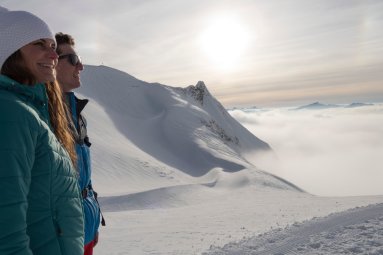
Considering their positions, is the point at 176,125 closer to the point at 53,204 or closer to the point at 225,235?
the point at 225,235

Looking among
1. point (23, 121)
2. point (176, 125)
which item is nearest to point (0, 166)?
point (23, 121)

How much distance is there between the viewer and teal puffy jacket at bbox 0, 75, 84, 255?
1.69m

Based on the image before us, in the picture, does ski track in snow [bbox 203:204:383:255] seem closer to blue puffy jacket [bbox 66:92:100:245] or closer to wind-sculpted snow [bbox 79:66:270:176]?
blue puffy jacket [bbox 66:92:100:245]

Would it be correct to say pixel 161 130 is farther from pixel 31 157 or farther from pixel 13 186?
pixel 13 186

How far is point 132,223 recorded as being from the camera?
1462cm

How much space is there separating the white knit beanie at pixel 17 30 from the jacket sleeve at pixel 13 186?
505 mm

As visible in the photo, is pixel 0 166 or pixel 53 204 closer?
pixel 0 166

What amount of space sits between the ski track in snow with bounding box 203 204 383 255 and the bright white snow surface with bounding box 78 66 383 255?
0.25 metres

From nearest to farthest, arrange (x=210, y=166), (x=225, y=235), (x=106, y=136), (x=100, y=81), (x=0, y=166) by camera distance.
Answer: (x=0, y=166)
(x=225, y=235)
(x=106, y=136)
(x=210, y=166)
(x=100, y=81)

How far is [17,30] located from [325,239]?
7728mm

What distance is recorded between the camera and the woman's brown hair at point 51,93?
2078 mm

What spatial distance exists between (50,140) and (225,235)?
1031 centimetres

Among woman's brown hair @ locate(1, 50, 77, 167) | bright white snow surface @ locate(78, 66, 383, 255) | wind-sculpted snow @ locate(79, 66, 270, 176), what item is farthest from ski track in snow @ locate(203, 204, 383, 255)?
wind-sculpted snow @ locate(79, 66, 270, 176)

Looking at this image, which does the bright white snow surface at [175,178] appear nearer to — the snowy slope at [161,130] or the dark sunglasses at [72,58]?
the snowy slope at [161,130]
